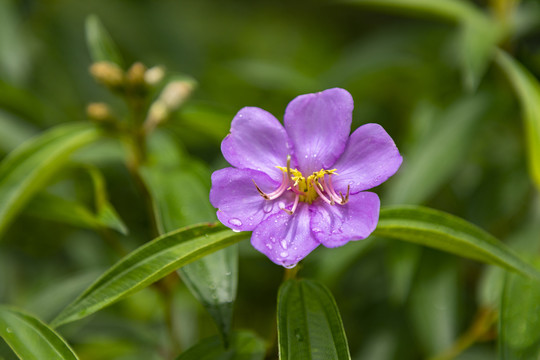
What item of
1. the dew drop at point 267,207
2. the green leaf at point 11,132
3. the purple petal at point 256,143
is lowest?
the dew drop at point 267,207

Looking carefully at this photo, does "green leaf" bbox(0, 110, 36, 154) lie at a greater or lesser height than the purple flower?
greater

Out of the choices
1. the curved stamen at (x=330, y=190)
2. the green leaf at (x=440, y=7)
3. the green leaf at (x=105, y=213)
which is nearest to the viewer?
the curved stamen at (x=330, y=190)

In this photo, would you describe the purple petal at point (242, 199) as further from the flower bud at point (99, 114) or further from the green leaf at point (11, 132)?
the green leaf at point (11, 132)

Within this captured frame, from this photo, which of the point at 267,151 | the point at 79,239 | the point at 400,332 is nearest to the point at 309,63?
the point at 79,239

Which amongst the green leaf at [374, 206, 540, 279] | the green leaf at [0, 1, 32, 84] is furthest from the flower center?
the green leaf at [0, 1, 32, 84]

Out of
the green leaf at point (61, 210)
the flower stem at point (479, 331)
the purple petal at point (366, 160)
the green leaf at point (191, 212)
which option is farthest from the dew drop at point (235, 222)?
the flower stem at point (479, 331)

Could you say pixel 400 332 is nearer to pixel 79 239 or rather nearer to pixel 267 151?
pixel 267 151

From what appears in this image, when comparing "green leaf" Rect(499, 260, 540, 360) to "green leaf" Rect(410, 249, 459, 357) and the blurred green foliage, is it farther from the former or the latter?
"green leaf" Rect(410, 249, 459, 357)
